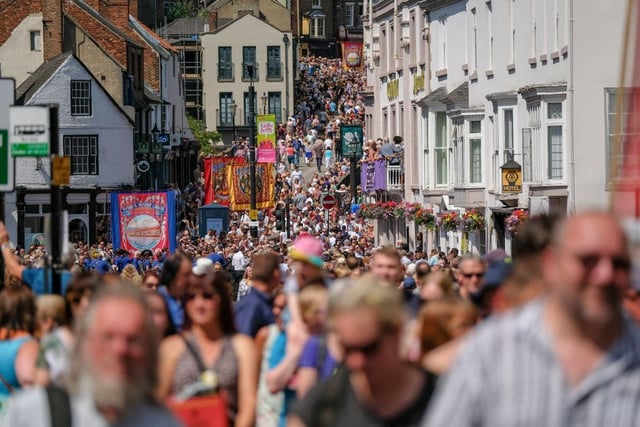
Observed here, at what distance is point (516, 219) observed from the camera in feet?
125

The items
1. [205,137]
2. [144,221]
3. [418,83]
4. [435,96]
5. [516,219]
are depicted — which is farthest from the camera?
[205,137]

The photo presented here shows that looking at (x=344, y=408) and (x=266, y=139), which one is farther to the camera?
(x=266, y=139)

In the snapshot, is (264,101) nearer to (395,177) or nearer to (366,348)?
(395,177)

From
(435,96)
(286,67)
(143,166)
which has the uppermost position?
(286,67)

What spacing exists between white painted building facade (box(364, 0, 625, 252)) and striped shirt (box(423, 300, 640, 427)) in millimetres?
22297

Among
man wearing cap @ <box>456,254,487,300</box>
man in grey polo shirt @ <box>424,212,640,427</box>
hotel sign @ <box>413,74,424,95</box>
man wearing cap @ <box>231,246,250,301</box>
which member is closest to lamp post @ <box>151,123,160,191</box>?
hotel sign @ <box>413,74,424,95</box>

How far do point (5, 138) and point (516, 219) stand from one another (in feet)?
→ 76.0

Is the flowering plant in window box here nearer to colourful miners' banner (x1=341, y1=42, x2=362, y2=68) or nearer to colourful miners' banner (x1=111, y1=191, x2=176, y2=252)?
colourful miners' banner (x1=111, y1=191, x2=176, y2=252)

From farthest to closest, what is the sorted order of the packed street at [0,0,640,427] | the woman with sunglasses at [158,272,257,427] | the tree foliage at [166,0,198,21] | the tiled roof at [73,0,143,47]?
1. the tree foliage at [166,0,198,21]
2. the tiled roof at [73,0,143,47]
3. the woman with sunglasses at [158,272,257,427]
4. the packed street at [0,0,640,427]

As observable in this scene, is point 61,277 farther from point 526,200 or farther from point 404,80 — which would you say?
point 404,80

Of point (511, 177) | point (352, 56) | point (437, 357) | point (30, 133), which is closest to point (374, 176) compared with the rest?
point (511, 177)

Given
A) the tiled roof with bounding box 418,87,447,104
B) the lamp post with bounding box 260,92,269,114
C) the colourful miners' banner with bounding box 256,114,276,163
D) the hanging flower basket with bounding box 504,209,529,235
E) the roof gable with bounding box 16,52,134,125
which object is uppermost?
the lamp post with bounding box 260,92,269,114

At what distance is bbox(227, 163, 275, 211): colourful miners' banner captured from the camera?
62250 mm

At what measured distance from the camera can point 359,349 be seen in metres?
5.79
